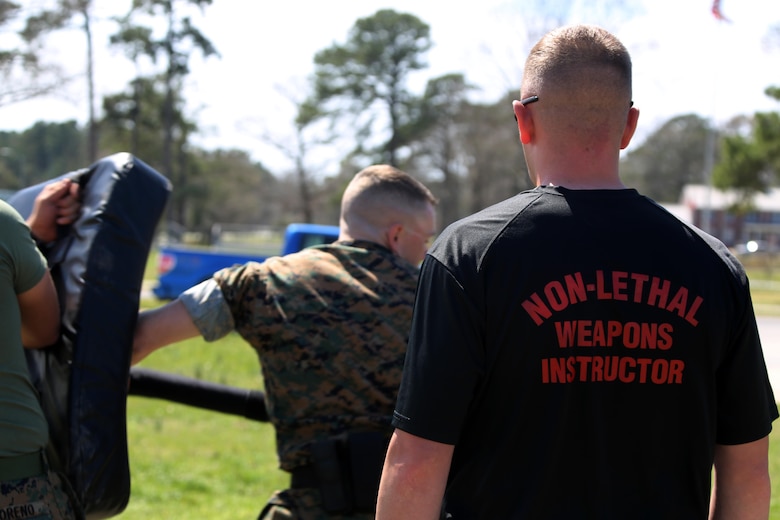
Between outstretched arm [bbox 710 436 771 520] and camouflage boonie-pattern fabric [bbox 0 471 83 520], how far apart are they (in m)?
1.79

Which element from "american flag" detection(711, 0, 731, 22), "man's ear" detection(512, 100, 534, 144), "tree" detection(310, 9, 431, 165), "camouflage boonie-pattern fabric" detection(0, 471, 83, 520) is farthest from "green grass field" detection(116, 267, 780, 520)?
"tree" detection(310, 9, 431, 165)

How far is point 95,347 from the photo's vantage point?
264 cm

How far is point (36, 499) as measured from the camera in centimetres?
235

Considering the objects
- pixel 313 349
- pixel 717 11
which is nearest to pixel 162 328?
pixel 313 349

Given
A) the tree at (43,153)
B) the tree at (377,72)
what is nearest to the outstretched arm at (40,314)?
the tree at (377,72)

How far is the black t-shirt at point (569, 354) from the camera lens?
1.71 meters

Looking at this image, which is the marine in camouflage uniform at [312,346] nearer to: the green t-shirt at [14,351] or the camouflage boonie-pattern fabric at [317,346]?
the camouflage boonie-pattern fabric at [317,346]

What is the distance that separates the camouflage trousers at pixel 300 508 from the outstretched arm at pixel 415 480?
103 cm

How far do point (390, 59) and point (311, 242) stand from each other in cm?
3240

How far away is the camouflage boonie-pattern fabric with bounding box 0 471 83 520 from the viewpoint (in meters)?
2.28

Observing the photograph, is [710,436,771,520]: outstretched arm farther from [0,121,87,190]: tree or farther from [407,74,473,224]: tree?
[0,121,87,190]: tree

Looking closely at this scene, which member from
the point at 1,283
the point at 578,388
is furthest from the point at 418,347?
the point at 1,283

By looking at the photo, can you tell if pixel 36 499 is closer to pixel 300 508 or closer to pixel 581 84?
pixel 300 508

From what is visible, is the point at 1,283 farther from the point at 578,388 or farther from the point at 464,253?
the point at 578,388
